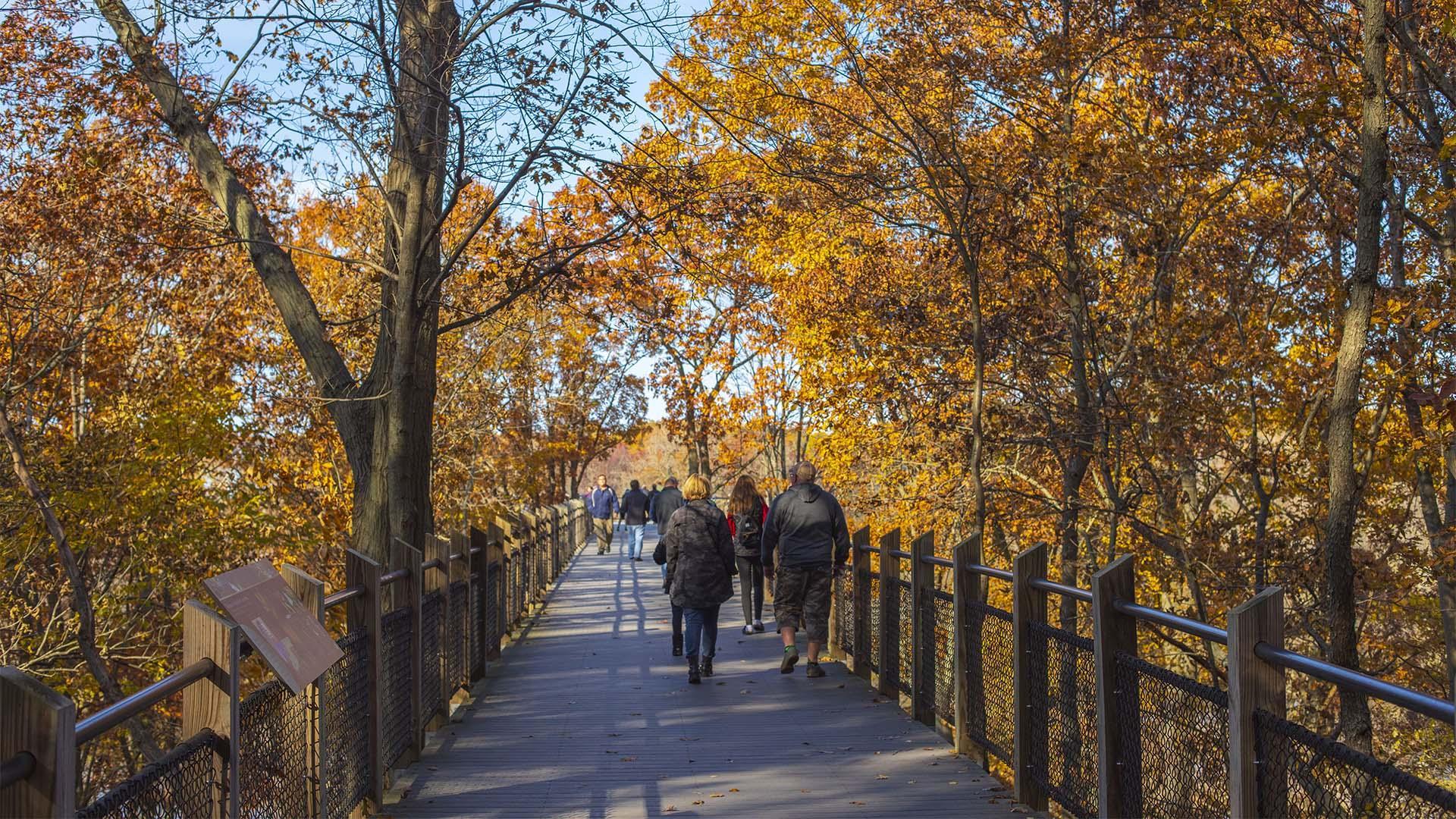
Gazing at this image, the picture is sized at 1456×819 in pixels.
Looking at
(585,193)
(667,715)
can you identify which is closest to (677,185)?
(585,193)

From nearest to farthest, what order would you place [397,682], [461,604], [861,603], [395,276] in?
[397,682], [461,604], [395,276], [861,603]

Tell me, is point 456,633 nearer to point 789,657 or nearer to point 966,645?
point 789,657

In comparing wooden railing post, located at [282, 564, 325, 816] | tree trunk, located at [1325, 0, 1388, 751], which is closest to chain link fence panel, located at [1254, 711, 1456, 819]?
wooden railing post, located at [282, 564, 325, 816]

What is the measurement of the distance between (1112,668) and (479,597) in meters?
7.71

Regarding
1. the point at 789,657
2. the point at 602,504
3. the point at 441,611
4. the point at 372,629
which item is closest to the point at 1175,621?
the point at 372,629

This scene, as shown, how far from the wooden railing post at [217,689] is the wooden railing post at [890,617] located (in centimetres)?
679

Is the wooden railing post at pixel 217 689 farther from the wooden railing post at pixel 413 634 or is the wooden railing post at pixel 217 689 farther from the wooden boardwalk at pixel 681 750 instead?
the wooden railing post at pixel 413 634

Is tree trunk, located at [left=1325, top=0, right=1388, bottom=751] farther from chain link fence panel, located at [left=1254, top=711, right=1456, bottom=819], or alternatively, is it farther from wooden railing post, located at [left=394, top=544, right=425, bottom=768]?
wooden railing post, located at [left=394, top=544, right=425, bottom=768]

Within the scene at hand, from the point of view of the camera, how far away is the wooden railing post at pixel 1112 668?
5648mm

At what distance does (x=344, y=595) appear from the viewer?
21.1 ft

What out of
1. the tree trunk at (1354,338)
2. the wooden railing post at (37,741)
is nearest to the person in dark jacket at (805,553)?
the tree trunk at (1354,338)

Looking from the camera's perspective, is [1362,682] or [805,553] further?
[805,553]

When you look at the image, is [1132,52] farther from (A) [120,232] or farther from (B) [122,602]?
(B) [122,602]

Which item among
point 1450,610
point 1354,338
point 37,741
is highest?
point 1354,338
